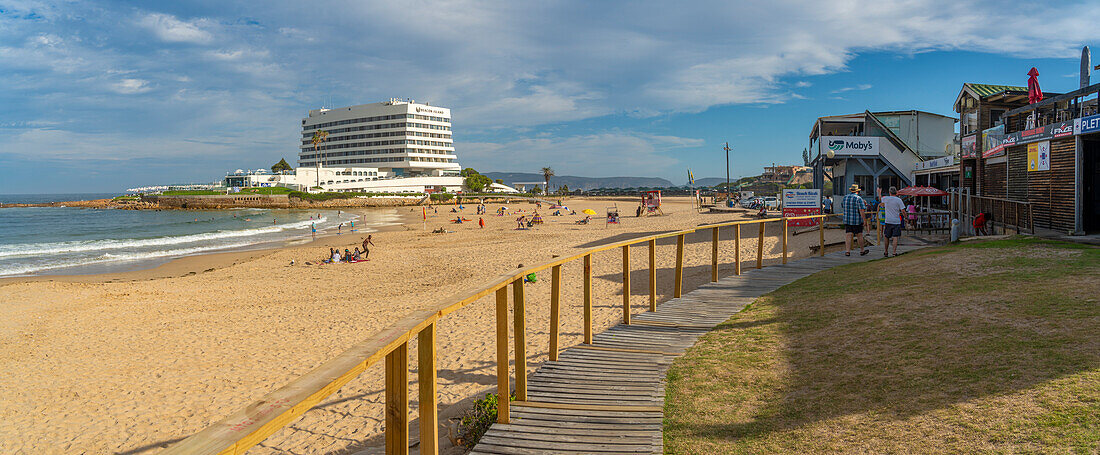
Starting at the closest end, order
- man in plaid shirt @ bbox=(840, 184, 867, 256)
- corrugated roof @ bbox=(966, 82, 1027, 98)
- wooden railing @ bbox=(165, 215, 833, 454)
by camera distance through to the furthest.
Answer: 1. wooden railing @ bbox=(165, 215, 833, 454)
2. man in plaid shirt @ bbox=(840, 184, 867, 256)
3. corrugated roof @ bbox=(966, 82, 1027, 98)

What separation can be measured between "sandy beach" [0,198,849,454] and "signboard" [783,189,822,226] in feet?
8.18

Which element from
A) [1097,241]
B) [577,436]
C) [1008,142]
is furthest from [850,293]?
[1008,142]

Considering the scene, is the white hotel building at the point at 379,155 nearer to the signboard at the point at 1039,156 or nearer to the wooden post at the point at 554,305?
the signboard at the point at 1039,156

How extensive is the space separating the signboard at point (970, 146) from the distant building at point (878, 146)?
4.39 metres

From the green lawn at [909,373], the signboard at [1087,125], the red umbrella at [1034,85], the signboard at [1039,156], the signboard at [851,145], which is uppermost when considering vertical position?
the red umbrella at [1034,85]

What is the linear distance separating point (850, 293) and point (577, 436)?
4.95m

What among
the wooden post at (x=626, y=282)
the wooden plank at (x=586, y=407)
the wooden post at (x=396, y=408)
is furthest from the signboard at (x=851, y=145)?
the wooden post at (x=396, y=408)

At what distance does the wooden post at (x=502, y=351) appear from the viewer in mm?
3842

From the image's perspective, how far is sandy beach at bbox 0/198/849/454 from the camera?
707 centimetres

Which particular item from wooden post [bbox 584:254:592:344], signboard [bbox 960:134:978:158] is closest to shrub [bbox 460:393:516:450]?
wooden post [bbox 584:254:592:344]

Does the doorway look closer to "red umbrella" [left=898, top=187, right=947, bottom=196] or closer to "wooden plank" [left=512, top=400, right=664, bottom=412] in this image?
"red umbrella" [left=898, top=187, right=947, bottom=196]

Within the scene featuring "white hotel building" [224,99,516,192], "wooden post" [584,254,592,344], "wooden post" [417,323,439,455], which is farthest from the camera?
"white hotel building" [224,99,516,192]

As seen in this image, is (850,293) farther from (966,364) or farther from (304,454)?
(304,454)

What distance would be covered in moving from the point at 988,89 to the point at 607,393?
2533cm
